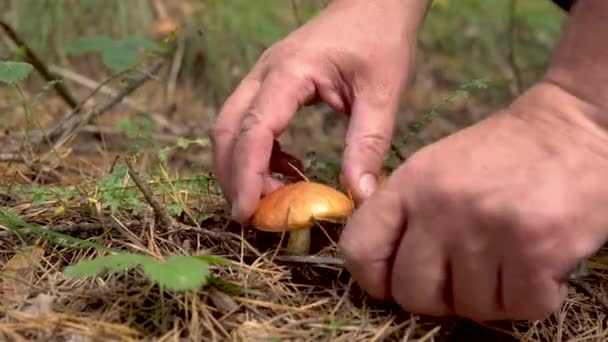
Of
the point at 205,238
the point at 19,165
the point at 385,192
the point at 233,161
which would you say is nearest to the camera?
the point at 385,192

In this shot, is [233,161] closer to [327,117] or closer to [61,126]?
[61,126]

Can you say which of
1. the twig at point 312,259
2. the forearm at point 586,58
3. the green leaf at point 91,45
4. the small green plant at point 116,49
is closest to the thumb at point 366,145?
the twig at point 312,259

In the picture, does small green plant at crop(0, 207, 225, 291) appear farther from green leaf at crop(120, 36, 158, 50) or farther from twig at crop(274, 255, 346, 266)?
green leaf at crop(120, 36, 158, 50)

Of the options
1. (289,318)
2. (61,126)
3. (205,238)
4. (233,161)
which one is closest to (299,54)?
(233,161)

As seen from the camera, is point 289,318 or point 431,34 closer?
point 289,318

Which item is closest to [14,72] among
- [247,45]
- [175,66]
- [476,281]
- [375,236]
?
[375,236]

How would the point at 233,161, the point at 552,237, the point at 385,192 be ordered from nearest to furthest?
the point at 552,237, the point at 385,192, the point at 233,161

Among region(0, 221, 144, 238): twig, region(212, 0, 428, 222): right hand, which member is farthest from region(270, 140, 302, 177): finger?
region(0, 221, 144, 238): twig
